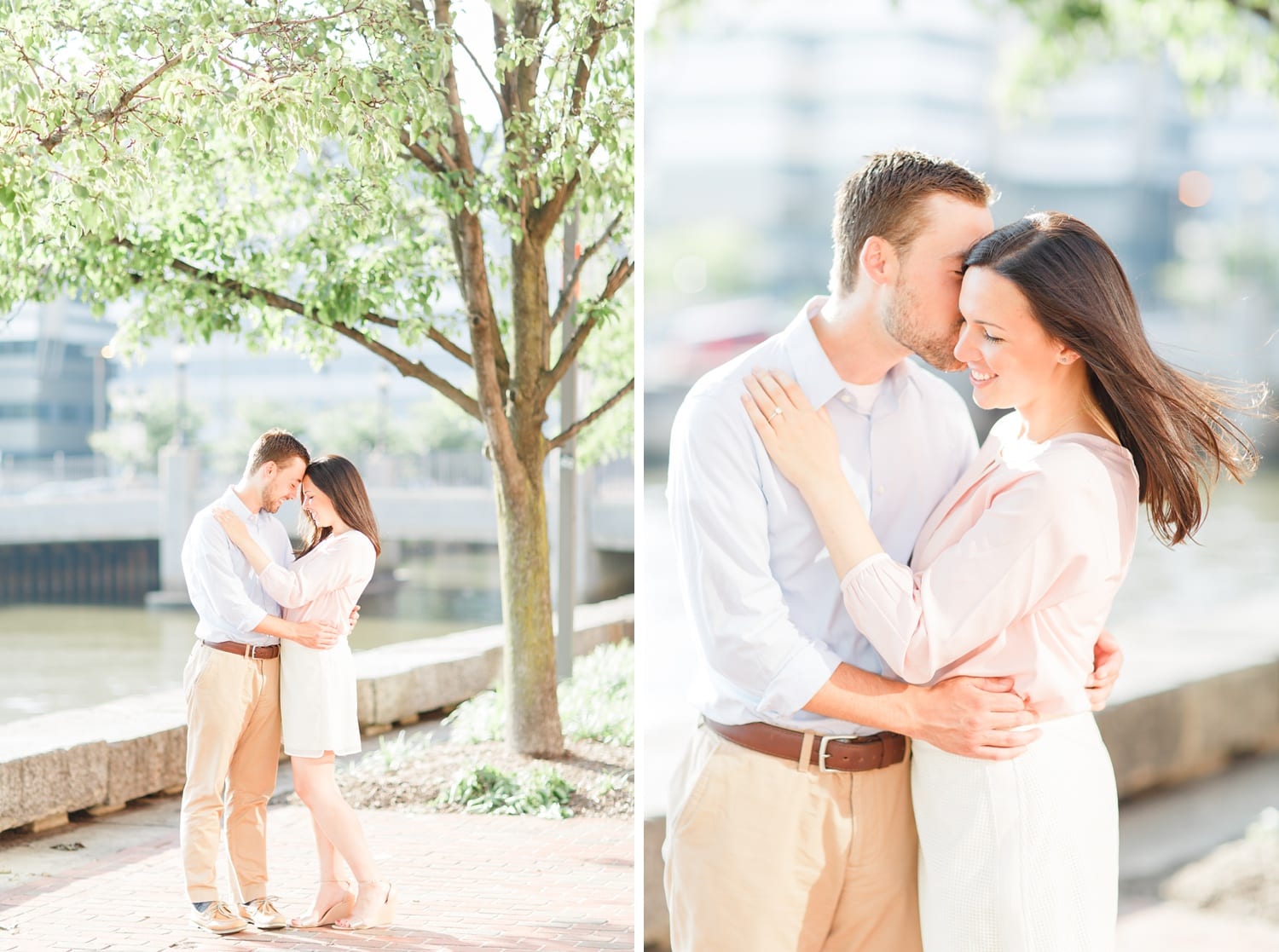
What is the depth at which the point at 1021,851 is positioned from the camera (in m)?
1.72

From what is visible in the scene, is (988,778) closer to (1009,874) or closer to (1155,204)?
(1009,874)

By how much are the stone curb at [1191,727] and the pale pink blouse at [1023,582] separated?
2.18 meters

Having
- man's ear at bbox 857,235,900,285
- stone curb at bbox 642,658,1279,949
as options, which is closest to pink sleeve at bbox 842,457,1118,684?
man's ear at bbox 857,235,900,285

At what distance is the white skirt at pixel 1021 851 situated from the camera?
171 centimetres

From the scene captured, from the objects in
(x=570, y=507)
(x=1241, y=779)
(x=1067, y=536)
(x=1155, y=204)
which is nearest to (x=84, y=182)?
(x=570, y=507)

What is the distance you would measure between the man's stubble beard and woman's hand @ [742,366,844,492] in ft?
0.50

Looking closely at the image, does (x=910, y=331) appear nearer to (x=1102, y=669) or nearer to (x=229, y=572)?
(x=1102, y=669)

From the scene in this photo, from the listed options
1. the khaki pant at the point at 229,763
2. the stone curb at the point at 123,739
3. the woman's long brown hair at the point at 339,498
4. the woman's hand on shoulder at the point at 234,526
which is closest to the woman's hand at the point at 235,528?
the woman's hand on shoulder at the point at 234,526

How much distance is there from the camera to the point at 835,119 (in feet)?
35.9

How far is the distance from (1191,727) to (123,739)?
10.5 feet

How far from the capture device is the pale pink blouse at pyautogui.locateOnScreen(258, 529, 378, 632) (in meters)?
2.42

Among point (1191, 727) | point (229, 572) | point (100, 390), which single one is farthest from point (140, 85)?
point (1191, 727)

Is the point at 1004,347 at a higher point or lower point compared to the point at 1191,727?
higher

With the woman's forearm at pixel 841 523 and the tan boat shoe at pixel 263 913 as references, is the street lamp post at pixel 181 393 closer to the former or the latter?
the tan boat shoe at pixel 263 913
